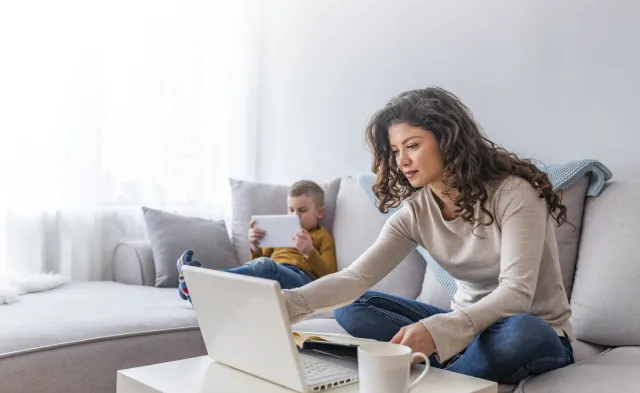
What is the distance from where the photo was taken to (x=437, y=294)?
195 cm

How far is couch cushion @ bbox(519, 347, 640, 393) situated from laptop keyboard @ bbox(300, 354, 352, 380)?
360 mm

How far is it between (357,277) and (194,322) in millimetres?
643

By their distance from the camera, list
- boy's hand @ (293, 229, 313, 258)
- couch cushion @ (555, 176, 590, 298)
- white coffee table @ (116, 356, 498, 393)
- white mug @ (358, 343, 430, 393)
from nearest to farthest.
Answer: white mug @ (358, 343, 430, 393)
white coffee table @ (116, 356, 498, 393)
couch cushion @ (555, 176, 590, 298)
boy's hand @ (293, 229, 313, 258)

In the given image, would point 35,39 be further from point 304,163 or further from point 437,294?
point 437,294

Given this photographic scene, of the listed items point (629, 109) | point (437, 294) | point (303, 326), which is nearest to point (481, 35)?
point (629, 109)

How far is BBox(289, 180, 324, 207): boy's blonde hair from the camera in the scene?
7.82ft

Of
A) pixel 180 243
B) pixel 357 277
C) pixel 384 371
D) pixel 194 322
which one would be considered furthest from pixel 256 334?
pixel 180 243

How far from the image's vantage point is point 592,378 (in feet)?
4.09

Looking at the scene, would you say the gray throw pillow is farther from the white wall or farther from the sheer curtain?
the white wall

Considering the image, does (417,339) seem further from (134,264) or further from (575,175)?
(134,264)

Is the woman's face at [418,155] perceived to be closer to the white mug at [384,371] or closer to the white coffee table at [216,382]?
the white coffee table at [216,382]

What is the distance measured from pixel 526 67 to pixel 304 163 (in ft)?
3.87

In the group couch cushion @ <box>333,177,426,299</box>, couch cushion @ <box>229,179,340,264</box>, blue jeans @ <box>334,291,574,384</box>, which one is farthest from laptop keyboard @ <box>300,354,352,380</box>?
couch cushion @ <box>229,179,340,264</box>

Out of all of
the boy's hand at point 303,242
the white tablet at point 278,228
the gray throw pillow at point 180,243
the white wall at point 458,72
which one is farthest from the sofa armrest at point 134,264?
the white wall at point 458,72
